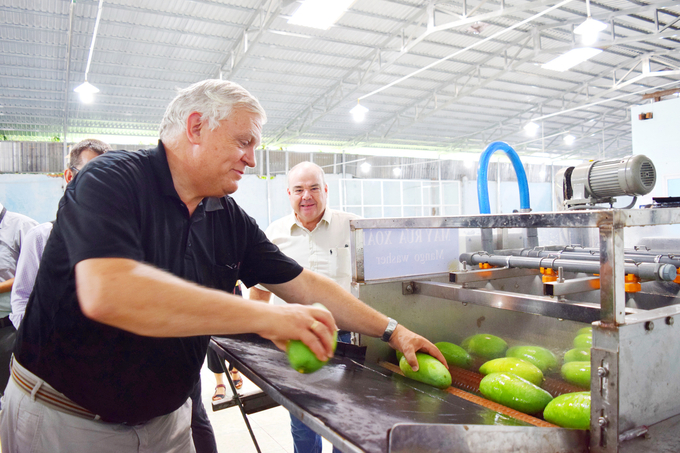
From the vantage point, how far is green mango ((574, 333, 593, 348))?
1.44 meters

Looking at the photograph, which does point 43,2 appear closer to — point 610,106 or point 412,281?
point 412,281

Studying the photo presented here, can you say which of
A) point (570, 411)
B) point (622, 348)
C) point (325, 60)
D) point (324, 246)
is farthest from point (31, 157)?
point (622, 348)

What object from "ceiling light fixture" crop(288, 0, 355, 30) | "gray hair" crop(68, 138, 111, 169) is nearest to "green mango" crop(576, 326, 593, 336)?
"gray hair" crop(68, 138, 111, 169)

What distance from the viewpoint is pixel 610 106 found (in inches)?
601

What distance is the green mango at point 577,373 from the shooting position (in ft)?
4.17

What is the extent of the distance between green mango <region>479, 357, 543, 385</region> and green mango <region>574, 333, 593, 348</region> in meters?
0.18

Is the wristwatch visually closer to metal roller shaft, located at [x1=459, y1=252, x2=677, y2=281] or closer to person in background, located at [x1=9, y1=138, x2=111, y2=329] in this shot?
metal roller shaft, located at [x1=459, y1=252, x2=677, y2=281]

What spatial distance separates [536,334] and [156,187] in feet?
5.00

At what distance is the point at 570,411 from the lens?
108cm

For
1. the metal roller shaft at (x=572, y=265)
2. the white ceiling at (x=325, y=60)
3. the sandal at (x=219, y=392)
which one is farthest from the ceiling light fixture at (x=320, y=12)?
the metal roller shaft at (x=572, y=265)

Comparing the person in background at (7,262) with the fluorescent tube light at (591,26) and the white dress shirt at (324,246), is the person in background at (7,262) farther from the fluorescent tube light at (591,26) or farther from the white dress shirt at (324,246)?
the fluorescent tube light at (591,26)

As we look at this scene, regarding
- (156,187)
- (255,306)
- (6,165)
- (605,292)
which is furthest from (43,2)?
(605,292)

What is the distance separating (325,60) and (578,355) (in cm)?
926

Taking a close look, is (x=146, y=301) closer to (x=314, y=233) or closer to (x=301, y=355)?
(x=301, y=355)
